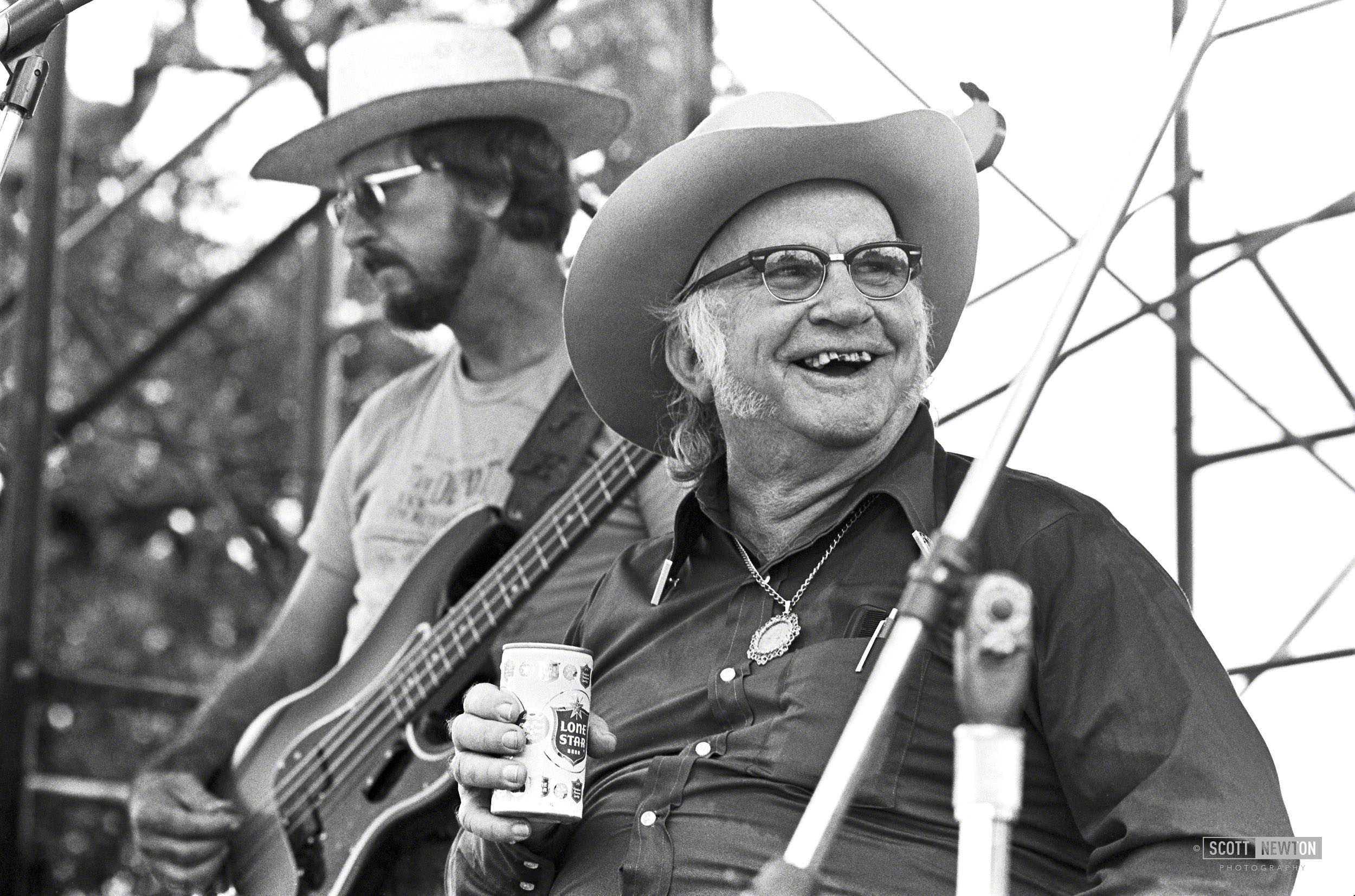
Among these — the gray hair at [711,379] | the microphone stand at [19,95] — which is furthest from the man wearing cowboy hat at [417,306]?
the microphone stand at [19,95]

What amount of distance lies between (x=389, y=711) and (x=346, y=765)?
0.49 ft

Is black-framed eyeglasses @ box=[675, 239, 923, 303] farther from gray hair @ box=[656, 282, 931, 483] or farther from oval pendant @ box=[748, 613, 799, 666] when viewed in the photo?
oval pendant @ box=[748, 613, 799, 666]

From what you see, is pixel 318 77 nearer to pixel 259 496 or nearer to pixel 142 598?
pixel 259 496

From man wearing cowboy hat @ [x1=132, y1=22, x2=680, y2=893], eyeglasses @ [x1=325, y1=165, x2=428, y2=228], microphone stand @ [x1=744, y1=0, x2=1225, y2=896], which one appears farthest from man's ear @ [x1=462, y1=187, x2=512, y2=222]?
microphone stand @ [x1=744, y1=0, x2=1225, y2=896]

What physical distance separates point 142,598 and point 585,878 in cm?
828

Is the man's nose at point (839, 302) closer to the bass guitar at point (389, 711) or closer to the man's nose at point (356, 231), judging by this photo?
the bass guitar at point (389, 711)

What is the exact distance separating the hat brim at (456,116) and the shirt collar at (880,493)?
1566 millimetres

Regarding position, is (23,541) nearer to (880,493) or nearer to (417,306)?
(417,306)

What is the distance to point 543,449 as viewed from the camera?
3.54 m

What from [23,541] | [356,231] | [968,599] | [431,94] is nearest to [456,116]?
[431,94]

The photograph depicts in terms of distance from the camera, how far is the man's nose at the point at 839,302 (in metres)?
2.52

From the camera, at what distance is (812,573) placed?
252 centimetres

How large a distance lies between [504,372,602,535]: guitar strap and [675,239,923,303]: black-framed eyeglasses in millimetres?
932

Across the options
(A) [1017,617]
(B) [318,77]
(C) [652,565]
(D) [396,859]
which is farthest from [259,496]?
(A) [1017,617]
